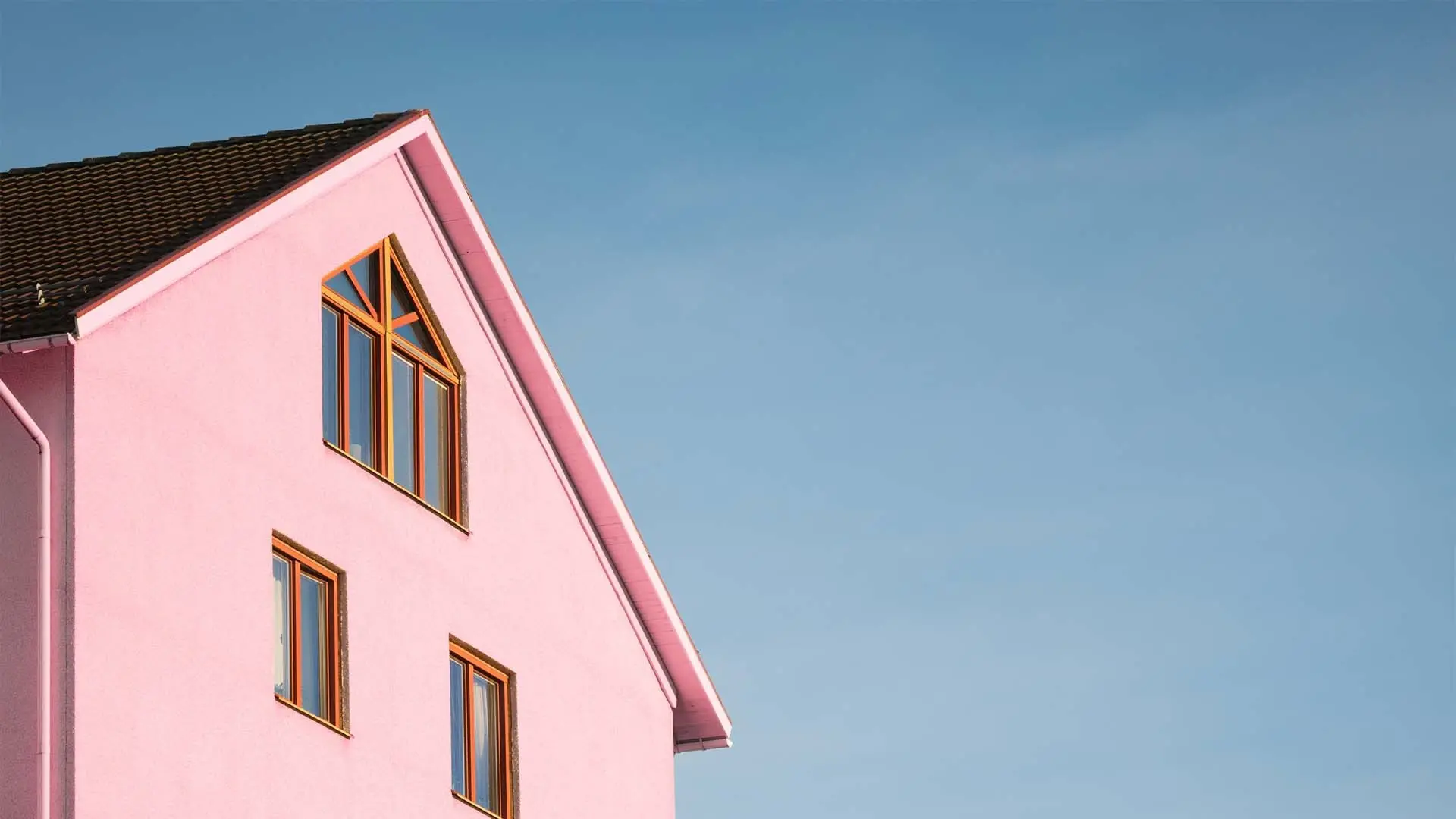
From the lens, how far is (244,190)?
2322 centimetres

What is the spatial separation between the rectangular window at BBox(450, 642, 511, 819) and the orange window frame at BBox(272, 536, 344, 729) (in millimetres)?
2683

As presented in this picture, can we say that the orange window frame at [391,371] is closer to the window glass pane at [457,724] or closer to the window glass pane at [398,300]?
the window glass pane at [398,300]

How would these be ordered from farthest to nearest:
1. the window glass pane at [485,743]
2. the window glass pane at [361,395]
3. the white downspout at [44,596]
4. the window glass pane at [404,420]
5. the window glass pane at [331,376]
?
the window glass pane at [485,743] → the window glass pane at [404,420] → the window glass pane at [361,395] → the window glass pane at [331,376] → the white downspout at [44,596]

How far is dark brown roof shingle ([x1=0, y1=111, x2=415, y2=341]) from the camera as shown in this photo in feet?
64.6

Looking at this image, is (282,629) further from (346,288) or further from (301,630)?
(346,288)

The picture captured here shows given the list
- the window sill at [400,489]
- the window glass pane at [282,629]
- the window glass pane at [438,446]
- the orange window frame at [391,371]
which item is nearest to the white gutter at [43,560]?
the window glass pane at [282,629]

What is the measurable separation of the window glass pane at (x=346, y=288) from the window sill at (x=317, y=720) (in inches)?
186

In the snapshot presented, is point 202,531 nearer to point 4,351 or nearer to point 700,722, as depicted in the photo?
point 4,351

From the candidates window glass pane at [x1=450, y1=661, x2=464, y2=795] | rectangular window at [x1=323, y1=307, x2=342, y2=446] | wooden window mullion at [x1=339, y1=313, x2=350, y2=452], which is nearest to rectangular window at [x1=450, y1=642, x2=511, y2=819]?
window glass pane at [x1=450, y1=661, x2=464, y2=795]

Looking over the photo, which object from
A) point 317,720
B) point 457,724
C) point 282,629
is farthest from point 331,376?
point 457,724

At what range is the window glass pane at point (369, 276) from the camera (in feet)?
81.5

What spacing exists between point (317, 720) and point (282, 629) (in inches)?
37.9

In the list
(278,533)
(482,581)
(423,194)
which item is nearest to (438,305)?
(423,194)

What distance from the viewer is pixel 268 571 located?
848 inches
